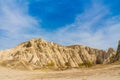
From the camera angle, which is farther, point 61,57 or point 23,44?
point 61,57

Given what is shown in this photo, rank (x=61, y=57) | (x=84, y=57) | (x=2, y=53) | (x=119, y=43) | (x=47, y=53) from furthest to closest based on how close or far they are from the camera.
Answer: (x=84, y=57)
(x=61, y=57)
(x=47, y=53)
(x=2, y=53)
(x=119, y=43)

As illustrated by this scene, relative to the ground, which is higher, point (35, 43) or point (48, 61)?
point (35, 43)

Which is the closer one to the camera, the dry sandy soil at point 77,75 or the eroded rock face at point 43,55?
the dry sandy soil at point 77,75

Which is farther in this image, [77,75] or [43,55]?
[43,55]

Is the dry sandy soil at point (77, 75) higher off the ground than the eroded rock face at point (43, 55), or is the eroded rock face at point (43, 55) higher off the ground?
the eroded rock face at point (43, 55)

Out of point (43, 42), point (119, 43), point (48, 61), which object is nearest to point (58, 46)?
point (43, 42)

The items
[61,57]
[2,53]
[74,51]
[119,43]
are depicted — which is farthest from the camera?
[74,51]

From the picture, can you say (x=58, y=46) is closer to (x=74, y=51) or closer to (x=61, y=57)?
(x=61, y=57)

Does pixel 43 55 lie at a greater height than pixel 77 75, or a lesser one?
greater

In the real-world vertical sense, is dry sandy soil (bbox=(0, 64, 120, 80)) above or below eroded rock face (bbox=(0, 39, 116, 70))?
below

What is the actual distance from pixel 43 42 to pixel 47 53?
8625mm

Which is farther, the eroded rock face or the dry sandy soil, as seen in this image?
the eroded rock face

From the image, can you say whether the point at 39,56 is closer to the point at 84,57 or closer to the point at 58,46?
the point at 58,46

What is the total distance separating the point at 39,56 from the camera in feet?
419
